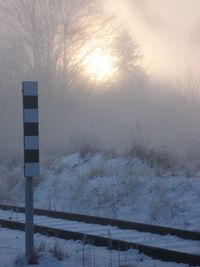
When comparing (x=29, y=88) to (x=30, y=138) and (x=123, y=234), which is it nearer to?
(x=30, y=138)

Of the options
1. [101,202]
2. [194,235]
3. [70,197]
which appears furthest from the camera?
[70,197]

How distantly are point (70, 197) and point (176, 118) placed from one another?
131 ft

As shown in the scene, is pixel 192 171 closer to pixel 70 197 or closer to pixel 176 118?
pixel 70 197

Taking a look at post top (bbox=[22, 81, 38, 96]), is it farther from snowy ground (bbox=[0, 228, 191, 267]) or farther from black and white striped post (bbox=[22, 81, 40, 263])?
snowy ground (bbox=[0, 228, 191, 267])

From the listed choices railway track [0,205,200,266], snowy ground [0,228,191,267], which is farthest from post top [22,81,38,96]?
railway track [0,205,200,266]

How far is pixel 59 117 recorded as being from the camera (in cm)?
4359

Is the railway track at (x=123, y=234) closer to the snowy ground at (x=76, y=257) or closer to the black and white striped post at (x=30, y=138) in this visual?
the snowy ground at (x=76, y=257)

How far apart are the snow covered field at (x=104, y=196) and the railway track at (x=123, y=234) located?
0.18 m

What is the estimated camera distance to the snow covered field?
7.92m

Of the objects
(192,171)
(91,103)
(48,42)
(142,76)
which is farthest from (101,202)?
(142,76)

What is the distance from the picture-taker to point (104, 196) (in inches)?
561

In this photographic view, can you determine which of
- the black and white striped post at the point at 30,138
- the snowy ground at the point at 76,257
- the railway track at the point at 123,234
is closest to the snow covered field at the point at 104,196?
the snowy ground at the point at 76,257

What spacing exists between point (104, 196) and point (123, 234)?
436cm

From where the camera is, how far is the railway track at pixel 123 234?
772 cm
